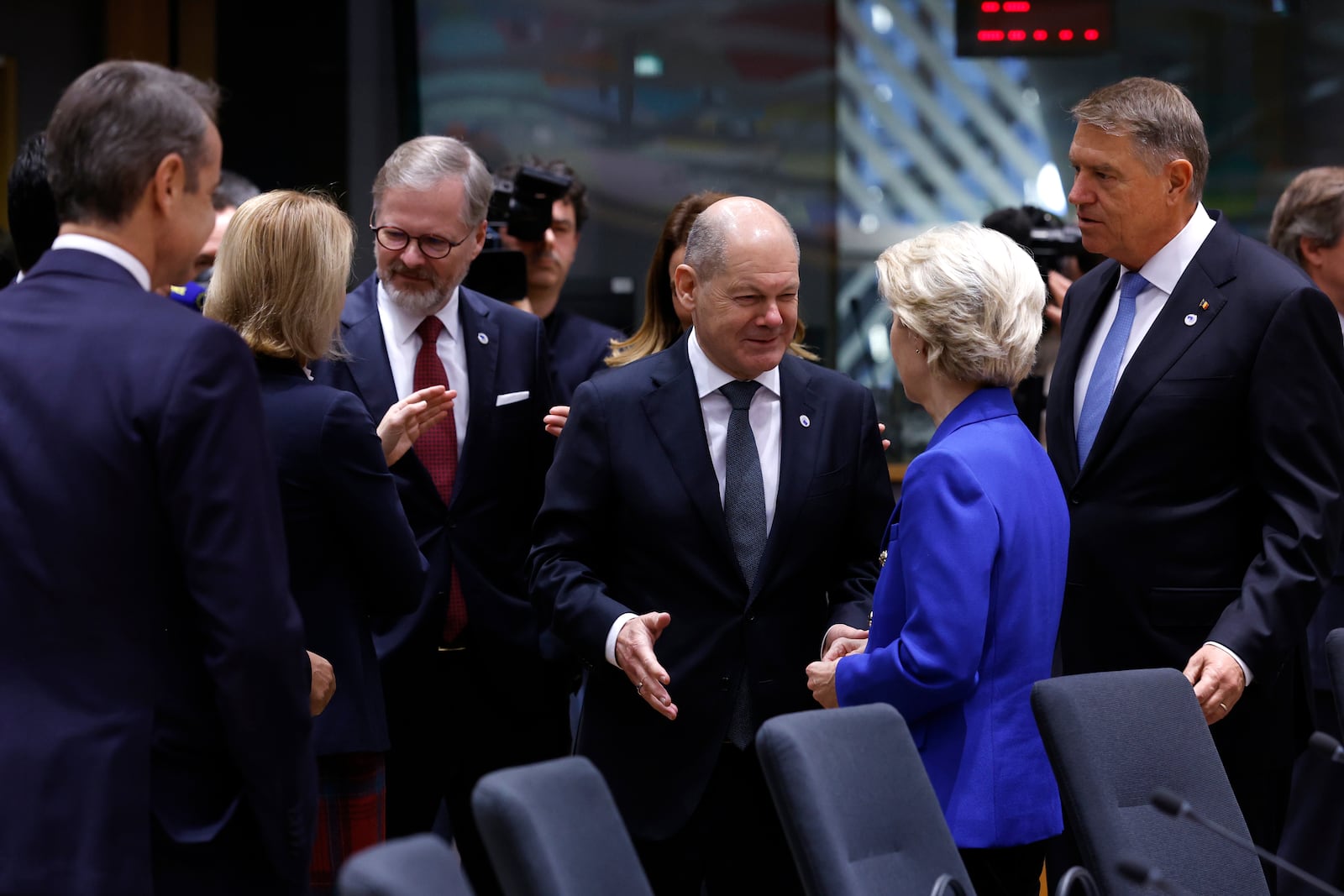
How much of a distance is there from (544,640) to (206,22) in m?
4.15

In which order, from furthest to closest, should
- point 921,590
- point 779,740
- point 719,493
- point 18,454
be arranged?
point 719,493 < point 921,590 < point 779,740 < point 18,454

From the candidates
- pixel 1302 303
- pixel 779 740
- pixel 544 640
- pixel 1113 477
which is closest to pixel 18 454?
pixel 779 740

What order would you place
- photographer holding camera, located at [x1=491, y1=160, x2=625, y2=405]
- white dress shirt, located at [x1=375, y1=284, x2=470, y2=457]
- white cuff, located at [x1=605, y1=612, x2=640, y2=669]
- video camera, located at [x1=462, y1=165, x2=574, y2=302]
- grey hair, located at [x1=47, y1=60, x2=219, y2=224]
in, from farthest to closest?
photographer holding camera, located at [x1=491, y1=160, x2=625, y2=405], video camera, located at [x1=462, y1=165, x2=574, y2=302], white dress shirt, located at [x1=375, y1=284, x2=470, y2=457], white cuff, located at [x1=605, y1=612, x2=640, y2=669], grey hair, located at [x1=47, y1=60, x2=219, y2=224]

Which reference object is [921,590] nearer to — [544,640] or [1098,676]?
[1098,676]

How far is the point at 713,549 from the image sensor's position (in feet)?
8.54

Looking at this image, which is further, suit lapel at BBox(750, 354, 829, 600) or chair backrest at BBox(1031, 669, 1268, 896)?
suit lapel at BBox(750, 354, 829, 600)

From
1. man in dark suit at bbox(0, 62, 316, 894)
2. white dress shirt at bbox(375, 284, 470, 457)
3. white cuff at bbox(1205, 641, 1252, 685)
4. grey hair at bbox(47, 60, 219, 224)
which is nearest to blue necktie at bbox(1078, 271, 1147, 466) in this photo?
white cuff at bbox(1205, 641, 1252, 685)

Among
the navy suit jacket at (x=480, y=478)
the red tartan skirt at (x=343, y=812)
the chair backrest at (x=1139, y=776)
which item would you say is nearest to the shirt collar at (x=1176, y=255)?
the chair backrest at (x=1139, y=776)

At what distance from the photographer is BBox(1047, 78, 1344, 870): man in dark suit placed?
264cm

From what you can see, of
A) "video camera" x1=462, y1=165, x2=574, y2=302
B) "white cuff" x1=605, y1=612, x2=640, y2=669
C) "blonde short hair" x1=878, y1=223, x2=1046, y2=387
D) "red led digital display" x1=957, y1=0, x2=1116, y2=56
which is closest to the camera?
"blonde short hair" x1=878, y1=223, x2=1046, y2=387

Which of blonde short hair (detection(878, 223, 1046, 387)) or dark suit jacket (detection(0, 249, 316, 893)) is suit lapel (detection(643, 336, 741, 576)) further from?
dark suit jacket (detection(0, 249, 316, 893))

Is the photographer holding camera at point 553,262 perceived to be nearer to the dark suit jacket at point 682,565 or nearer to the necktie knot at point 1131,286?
the dark suit jacket at point 682,565

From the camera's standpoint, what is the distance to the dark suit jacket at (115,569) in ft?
5.89

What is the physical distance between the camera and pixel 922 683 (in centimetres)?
222
